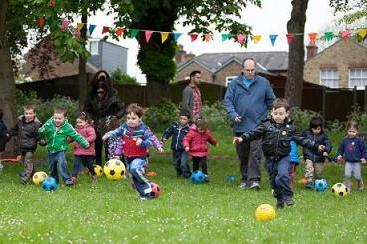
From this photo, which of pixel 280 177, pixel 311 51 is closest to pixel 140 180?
pixel 280 177

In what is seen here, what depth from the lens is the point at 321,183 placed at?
12312 millimetres

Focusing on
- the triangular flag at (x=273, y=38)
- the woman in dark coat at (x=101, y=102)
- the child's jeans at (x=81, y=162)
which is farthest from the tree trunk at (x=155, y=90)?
the child's jeans at (x=81, y=162)

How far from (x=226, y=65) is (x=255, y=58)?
20.2ft

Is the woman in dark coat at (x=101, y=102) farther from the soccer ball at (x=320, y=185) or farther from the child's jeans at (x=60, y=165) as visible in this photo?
the soccer ball at (x=320, y=185)

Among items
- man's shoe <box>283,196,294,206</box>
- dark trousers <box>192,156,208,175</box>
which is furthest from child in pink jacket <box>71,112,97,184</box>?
man's shoe <box>283,196,294,206</box>

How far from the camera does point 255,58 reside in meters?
64.2

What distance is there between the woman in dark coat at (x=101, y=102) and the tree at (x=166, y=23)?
5079 millimetres

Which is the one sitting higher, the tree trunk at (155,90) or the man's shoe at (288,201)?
the tree trunk at (155,90)

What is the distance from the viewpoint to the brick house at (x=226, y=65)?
58656mm

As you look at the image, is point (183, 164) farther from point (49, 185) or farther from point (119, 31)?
point (119, 31)

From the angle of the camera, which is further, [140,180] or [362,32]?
[362,32]

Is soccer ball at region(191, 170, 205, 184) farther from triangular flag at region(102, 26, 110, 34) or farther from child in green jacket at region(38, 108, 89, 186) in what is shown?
triangular flag at region(102, 26, 110, 34)

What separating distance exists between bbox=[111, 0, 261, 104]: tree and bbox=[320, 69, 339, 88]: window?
29.3 m

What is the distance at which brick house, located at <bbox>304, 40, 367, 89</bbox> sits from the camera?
52.5m
